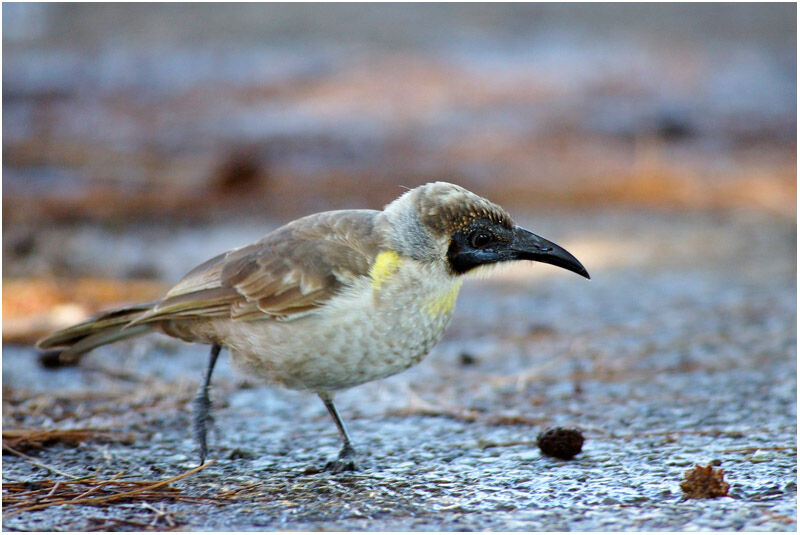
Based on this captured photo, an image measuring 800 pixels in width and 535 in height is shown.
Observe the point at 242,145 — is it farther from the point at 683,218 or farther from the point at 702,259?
the point at 702,259

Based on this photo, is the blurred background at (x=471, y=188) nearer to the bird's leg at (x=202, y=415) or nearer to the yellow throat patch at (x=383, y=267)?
the bird's leg at (x=202, y=415)

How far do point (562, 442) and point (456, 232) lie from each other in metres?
0.94

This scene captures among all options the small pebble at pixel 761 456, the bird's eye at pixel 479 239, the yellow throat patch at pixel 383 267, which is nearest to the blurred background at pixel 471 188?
the small pebble at pixel 761 456

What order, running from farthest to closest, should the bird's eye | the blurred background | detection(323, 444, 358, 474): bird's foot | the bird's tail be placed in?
the bird's tail, the bird's eye, detection(323, 444, 358, 474): bird's foot, the blurred background

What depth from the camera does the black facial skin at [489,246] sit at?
14.5 feet

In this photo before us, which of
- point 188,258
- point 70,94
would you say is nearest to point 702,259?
point 188,258

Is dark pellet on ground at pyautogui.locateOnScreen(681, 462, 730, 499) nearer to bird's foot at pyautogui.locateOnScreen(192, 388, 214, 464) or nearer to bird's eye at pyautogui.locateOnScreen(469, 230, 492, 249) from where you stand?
bird's eye at pyautogui.locateOnScreen(469, 230, 492, 249)

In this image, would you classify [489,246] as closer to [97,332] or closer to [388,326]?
[388,326]

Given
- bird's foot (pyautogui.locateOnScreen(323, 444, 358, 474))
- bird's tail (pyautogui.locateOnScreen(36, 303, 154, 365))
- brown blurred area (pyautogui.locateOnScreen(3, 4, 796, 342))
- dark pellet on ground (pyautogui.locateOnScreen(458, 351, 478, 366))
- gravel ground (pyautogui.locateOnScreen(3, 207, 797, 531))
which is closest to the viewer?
gravel ground (pyautogui.locateOnScreen(3, 207, 797, 531))

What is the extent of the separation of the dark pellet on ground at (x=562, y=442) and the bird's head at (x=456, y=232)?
0.71 m

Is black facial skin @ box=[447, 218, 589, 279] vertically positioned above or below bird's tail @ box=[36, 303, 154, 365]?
above

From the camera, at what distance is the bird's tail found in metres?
4.75

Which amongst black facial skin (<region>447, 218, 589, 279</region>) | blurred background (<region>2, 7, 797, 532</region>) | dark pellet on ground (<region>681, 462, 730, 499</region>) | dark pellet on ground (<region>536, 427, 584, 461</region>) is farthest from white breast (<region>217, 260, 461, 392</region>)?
dark pellet on ground (<region>681, 462, 730, 499</region>)

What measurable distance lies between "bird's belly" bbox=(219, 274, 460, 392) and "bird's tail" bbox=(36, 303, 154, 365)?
0.72m
